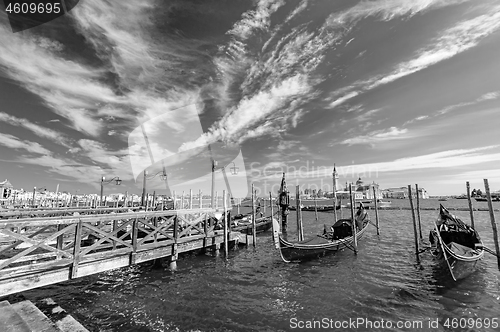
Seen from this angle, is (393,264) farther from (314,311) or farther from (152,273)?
(152,273)

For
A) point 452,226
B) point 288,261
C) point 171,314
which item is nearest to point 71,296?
point 171,314

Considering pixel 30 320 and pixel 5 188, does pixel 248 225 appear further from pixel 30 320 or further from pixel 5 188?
pixel 5 188

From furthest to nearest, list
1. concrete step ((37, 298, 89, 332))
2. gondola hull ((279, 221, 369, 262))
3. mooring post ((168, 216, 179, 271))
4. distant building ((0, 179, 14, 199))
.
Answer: distant building ((0, 179, 14, 199))
gondola hull ((279, 221, 369, 262))
mooring post ((168, 216, 179, 271))
concrete step ((37, 298, 89, 332))

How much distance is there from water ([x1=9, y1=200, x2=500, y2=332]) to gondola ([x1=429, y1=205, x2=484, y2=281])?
1.72 ft

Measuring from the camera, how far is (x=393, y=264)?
12805 millimetres

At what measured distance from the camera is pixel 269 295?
8.89 meters

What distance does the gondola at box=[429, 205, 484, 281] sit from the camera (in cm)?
994

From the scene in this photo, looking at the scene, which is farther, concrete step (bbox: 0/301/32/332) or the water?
the water

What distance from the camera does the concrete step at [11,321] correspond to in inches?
144

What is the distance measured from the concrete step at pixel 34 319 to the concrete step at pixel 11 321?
0.23ft

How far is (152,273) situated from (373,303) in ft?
31.7

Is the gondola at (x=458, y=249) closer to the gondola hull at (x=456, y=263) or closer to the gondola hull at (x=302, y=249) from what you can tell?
the gondola hull at (x=456, y=263)

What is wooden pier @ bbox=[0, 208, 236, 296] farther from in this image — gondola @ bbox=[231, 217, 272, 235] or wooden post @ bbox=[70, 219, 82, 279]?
gondola @ bbox=[231, 217, 272, 235]

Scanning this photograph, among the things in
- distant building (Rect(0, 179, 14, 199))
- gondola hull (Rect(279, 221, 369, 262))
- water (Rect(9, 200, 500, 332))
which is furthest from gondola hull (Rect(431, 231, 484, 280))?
distant building (Rect(0, 179, 14, 199))
